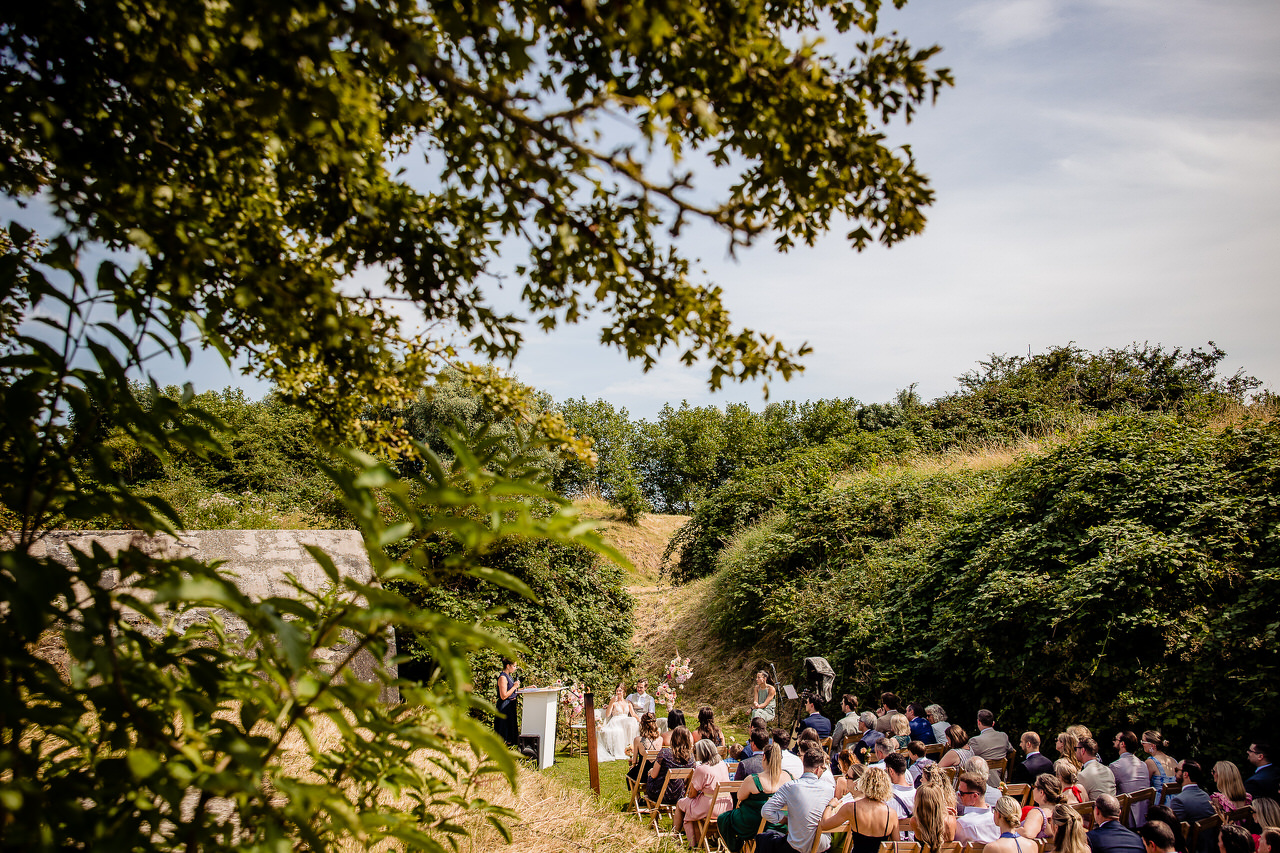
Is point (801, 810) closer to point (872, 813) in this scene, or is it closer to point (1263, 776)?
point (872, 813)

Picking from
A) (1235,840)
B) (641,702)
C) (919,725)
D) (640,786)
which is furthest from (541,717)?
(1235,840)

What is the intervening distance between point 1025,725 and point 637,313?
9005mm

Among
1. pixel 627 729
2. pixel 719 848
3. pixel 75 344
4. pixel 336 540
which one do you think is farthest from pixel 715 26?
pixel 627 729

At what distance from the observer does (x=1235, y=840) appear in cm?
471

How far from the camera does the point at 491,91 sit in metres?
1.84

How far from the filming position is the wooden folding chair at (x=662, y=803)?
7.12 m

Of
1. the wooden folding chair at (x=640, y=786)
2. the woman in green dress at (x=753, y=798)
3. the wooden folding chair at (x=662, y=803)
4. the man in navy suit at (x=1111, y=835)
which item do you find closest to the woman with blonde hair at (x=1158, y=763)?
the man in navy suit at (x=1111, y=835)

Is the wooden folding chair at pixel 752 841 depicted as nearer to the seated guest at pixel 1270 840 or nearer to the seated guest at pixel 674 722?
the seated guest at pixel 674 722

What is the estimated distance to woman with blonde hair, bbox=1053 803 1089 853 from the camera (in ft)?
15.2

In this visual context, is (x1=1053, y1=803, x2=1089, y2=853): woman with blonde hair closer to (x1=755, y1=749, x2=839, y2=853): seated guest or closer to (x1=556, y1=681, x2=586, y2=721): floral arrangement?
(x1=755, y1=749, x2=839, y2=853): seated guest

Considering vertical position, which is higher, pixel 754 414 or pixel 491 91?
pixel 754 414

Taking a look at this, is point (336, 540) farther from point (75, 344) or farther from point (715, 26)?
point (715, 26)

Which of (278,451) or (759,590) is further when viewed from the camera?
(278,451)

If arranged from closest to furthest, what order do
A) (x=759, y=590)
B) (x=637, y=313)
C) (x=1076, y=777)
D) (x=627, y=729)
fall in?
(x=637, y=313) → (x=1076, y=777) → (x=627, y=729) → (x=759, y=590)
